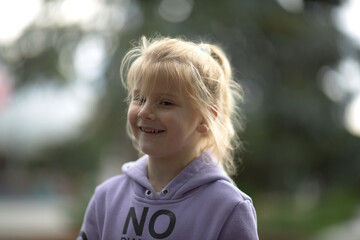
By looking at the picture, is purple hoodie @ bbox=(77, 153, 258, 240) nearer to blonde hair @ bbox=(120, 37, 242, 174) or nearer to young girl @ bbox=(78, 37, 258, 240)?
young girl @ bbox=(78, 37, 258, 240)

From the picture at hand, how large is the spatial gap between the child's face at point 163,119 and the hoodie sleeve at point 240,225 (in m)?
0.30

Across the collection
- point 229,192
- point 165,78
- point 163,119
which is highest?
point 165,78

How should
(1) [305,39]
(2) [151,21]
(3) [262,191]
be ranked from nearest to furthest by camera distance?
(2) [151,21] < (1) [305,39] < (3) [262,191]

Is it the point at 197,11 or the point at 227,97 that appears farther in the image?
the point at 197,11

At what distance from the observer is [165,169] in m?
1.62

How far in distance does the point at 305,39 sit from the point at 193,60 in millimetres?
6195

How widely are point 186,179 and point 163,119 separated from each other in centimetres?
24

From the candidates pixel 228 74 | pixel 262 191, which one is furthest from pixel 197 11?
pixel 228 74

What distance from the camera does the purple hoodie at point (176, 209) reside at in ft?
4.73

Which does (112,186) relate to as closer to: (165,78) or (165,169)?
(165,169)

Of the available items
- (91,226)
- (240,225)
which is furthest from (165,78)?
(91,226)

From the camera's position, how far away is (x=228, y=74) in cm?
175

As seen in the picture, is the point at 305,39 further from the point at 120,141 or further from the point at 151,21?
the point at 120,141

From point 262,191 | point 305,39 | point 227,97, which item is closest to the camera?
point 227,97
